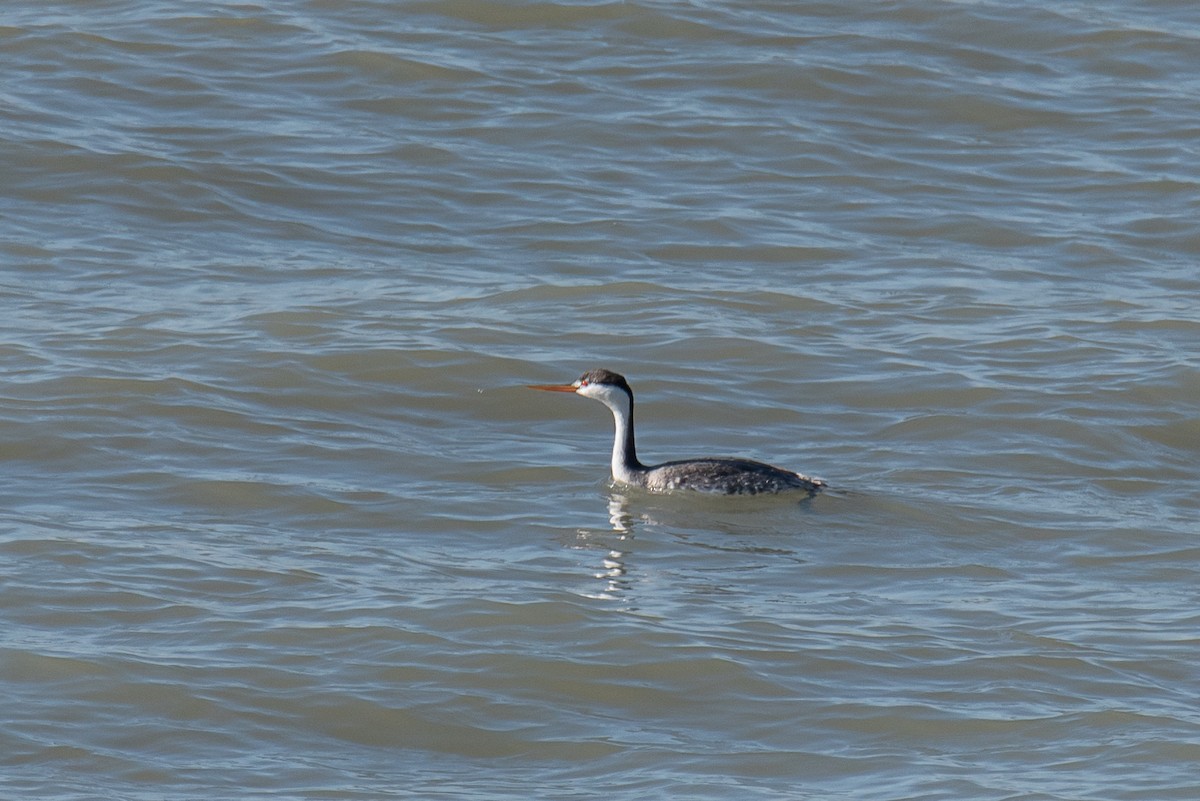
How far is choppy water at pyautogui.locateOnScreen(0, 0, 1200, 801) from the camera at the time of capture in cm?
838

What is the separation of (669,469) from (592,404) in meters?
1.82

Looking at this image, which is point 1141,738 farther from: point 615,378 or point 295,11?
point 295,11

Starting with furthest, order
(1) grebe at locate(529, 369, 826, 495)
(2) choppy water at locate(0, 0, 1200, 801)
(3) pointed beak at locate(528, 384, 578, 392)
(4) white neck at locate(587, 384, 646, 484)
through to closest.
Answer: (3) pointed beak at locate(528, 384, 578, 392), (4) white neck at locate(587, 384, 646, 484), (1) grebe at locate(529, 369, 826, 495), (2) choppy water at locate(0, 0, 1200, 801)

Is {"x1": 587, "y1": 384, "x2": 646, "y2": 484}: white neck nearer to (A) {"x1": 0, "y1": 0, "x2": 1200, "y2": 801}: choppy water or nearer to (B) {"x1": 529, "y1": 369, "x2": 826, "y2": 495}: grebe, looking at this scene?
(B) {"x1": 529, "y1": 369, "x2": 826, "y2": 495}: grebe

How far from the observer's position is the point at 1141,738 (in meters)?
8.16

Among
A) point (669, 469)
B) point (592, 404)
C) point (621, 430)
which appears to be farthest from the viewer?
point (592, 404)

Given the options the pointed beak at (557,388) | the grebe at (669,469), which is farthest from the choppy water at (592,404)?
the pointed beak at (557,388)

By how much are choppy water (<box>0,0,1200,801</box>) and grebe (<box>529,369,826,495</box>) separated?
143 millimetres

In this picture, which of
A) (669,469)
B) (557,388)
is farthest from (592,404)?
(669,469)

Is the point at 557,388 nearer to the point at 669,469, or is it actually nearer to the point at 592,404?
the point at 669,469

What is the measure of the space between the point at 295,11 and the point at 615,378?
10630mm

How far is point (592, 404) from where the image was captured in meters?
13.8

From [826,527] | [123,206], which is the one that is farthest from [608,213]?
[826,527]

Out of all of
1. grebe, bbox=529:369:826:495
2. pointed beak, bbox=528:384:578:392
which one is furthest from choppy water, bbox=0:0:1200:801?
pointed beak, bbox=528:384:578:392
